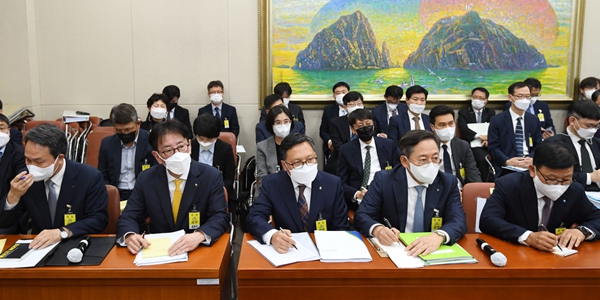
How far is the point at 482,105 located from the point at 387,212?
174 inches

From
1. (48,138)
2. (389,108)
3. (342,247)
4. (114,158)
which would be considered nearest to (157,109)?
(114,158)

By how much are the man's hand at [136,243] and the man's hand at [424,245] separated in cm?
128

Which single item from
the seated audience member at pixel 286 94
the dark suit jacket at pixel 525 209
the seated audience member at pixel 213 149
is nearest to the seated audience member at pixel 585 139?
the dark suit jacket at pixel 525 209

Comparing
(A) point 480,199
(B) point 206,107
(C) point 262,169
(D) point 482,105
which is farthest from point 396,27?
(A) point 480,199

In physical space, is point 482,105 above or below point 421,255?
above

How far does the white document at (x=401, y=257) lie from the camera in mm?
2107

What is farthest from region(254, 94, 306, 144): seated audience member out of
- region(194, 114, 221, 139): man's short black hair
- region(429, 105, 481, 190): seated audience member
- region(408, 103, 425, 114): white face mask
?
region(429, 105, 481, 190): seated audience member

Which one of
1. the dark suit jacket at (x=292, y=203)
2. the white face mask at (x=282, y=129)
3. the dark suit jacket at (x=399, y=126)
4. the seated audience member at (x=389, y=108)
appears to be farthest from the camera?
the seated audience member at (x=389, y=108)

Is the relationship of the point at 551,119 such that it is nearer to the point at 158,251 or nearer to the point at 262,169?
the point at 262,169

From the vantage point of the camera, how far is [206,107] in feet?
21.3

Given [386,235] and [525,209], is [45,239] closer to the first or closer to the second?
[386,235]

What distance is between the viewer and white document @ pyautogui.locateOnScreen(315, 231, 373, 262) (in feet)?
7.11

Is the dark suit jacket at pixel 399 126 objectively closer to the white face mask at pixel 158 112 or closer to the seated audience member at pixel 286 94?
the seated audience member at pixel 286 94

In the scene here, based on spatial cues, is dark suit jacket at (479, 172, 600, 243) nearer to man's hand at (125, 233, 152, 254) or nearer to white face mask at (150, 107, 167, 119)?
man's hand at (125, 233, 152, 254)
